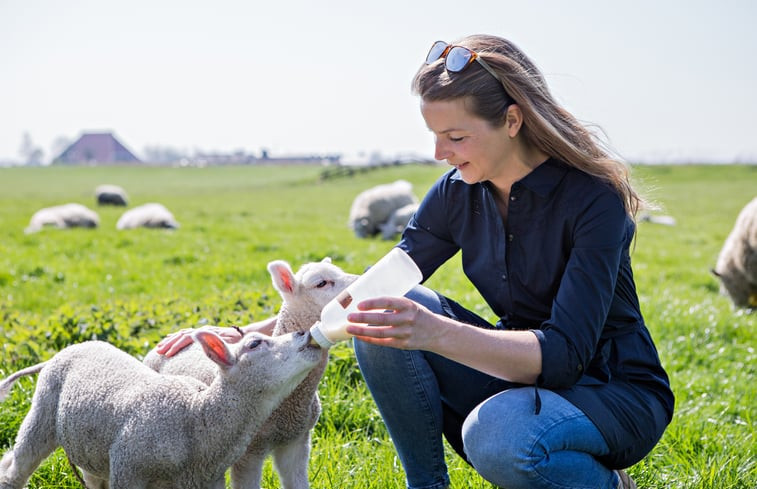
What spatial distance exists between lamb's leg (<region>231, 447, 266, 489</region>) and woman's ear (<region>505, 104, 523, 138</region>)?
167 cm

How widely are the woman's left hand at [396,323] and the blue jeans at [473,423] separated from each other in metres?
0.48

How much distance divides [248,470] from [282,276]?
831 mm

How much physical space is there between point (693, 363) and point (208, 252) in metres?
7.02

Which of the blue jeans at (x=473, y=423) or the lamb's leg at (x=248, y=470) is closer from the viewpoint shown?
the blue jeans at (x=473, y=423)

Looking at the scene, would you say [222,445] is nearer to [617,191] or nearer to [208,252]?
[617,191]

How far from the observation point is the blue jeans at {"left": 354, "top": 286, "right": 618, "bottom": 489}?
8.34 ft

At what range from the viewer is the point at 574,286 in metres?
2.62

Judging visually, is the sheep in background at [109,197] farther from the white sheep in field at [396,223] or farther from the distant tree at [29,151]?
the distant tree at [29,151]

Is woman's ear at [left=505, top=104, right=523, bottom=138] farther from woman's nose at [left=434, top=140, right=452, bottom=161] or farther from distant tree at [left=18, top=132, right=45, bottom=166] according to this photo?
distant tree at [left=18, top=132, right=45, bottom=166]

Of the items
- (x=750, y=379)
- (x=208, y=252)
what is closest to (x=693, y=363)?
(x=750, y=379)

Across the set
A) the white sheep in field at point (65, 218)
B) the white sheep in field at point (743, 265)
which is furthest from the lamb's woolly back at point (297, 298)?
the white sheep in field at point (65, 218)

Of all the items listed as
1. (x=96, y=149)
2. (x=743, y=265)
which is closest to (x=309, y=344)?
(x=743, y=265)

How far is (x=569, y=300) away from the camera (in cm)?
261

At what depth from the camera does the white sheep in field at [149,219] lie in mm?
14484
